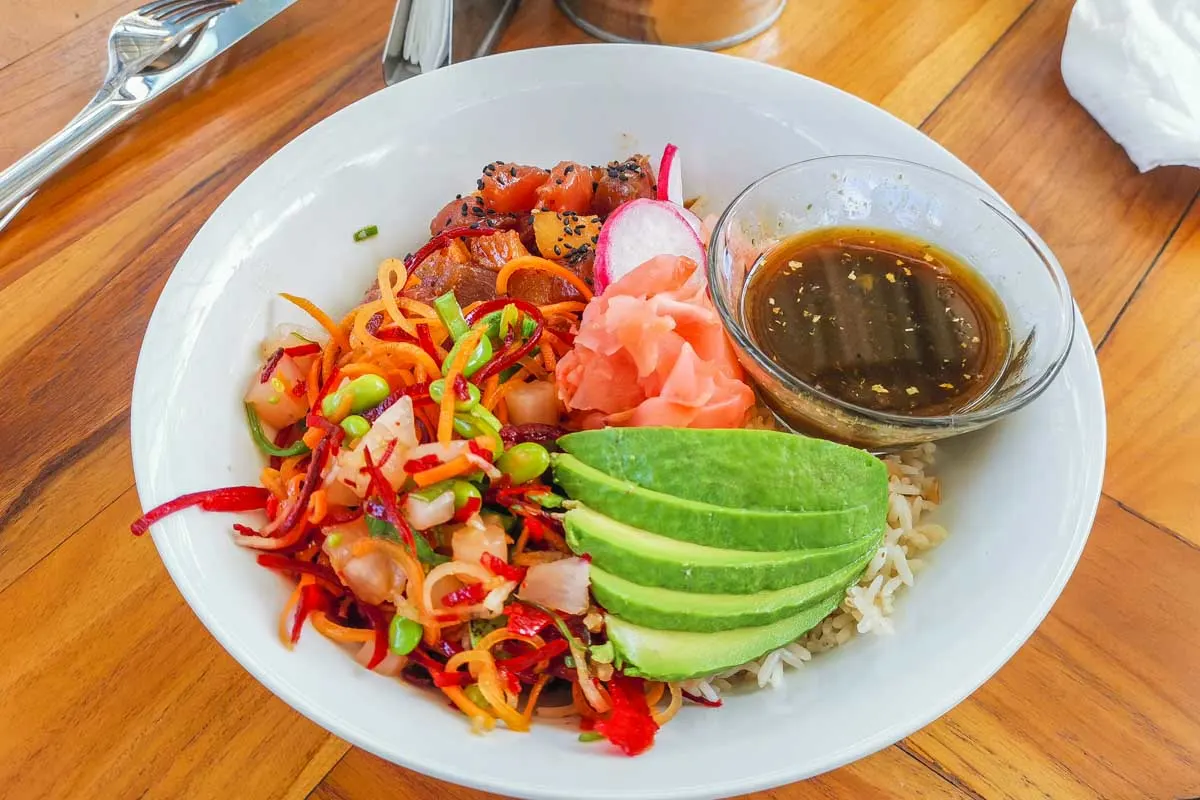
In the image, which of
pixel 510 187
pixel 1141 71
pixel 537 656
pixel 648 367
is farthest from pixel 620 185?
pixel 1141 71

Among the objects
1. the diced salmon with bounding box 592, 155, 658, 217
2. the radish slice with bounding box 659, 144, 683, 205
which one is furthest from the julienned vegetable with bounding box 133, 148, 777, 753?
the radish slice with bounding box 659, 144, 683, 205

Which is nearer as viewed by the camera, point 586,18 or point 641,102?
point 641,102

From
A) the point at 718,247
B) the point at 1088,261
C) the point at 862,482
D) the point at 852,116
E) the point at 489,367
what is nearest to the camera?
the point at 862,482

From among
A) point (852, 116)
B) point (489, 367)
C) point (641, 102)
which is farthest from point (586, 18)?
point (489, 367)

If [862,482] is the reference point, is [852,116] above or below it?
above

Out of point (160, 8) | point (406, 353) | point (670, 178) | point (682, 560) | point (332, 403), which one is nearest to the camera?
point (682, 560)

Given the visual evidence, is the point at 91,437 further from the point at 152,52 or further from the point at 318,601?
the point at 152,52

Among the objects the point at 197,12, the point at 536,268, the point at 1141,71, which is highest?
the point at 197,12

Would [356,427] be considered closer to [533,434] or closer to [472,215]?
[533,434]
